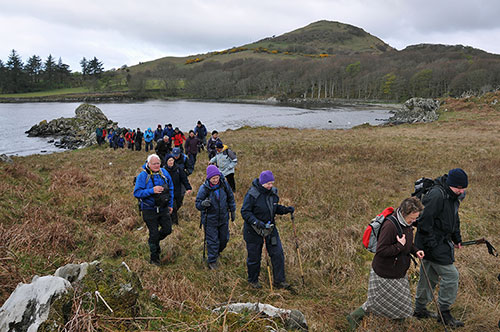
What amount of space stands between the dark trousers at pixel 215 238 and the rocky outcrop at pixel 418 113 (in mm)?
41990

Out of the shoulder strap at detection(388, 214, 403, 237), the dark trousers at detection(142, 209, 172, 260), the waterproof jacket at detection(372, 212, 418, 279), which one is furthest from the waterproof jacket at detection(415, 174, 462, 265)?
the dark trousers at detection(142, 209, 172, 260)

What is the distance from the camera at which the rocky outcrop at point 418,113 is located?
40.4 metres

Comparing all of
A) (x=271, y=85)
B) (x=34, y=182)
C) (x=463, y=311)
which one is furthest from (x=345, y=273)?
(x=271, y=85)

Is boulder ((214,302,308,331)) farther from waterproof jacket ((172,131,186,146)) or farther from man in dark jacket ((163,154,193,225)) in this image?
waterproof jacket ((172,131,186,146))

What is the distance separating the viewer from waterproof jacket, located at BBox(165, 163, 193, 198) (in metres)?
7.20

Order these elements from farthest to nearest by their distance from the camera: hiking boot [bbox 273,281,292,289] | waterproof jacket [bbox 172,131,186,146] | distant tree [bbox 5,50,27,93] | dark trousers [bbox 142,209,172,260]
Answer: distant tree [bbox 5,50,27,93] → waterproof jacket [bbox 172,131,186,146] → dark trousers [bbox 142,209,172,260] → hiking boot [bbox 273,281,292,289]

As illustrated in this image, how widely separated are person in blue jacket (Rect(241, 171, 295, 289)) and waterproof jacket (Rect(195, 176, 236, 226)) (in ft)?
2.32

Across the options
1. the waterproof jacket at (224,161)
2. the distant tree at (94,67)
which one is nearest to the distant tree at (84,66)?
the distant tree at (94,67)

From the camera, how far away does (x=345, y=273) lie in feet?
18.2

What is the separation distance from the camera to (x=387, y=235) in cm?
350

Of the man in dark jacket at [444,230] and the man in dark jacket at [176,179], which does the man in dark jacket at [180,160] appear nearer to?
the man in dark jacket at [176,179]

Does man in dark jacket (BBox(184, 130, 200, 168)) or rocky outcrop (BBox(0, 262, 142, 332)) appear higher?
man in dark jacket (BBox(184, 130, 200, 168))

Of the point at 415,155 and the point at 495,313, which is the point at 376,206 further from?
the point at 415,155

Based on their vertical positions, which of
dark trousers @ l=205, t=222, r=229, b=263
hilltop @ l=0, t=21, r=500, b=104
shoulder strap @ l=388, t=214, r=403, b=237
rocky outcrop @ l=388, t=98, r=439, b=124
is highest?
hilltop @ l=0, t=21, r=500, b=104
